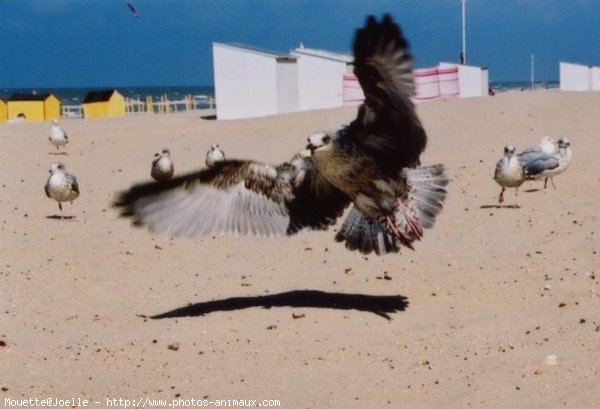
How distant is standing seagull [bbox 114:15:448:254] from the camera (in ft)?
25.1

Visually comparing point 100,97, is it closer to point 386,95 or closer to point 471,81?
point 471,81

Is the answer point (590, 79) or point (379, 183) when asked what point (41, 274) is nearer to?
point (379, 183)

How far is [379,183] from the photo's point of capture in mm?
7988

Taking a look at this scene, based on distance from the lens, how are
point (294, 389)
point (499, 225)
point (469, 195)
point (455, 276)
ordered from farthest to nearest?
point (469, 195)
point (499, 225)
point (455, 276)
point (294, 389)

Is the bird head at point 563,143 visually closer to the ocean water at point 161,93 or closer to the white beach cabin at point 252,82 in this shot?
the white beach cabin at point 252,82

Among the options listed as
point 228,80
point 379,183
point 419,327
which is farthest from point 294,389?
point 228,80

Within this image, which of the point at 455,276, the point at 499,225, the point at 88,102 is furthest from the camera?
the point at 88,102

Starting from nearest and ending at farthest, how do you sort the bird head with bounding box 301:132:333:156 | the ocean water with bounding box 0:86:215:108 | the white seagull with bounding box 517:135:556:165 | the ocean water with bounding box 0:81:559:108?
1. the bird head with bounding box 301:132:333:156
2. the white seagull with bounding box 517:135:556:165
3. the ocean water with bounding box 0:81:559:108
4. the ocean water with bounding box 0:86:215:108

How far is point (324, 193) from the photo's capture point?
8.59m

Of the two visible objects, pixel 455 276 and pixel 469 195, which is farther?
pixel 469 195

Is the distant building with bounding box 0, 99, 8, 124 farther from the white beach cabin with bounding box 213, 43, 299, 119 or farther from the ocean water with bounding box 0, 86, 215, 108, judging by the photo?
the ocean water with bounding box 0, 86, 215, 108

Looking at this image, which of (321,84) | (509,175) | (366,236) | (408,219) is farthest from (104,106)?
(408,219)

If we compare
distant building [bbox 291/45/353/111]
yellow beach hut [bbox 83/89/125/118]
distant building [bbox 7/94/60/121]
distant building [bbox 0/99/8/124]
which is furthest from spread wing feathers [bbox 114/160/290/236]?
yellow beach hut [bbox 83/89/125/118]

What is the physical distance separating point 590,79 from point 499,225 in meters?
35.3
